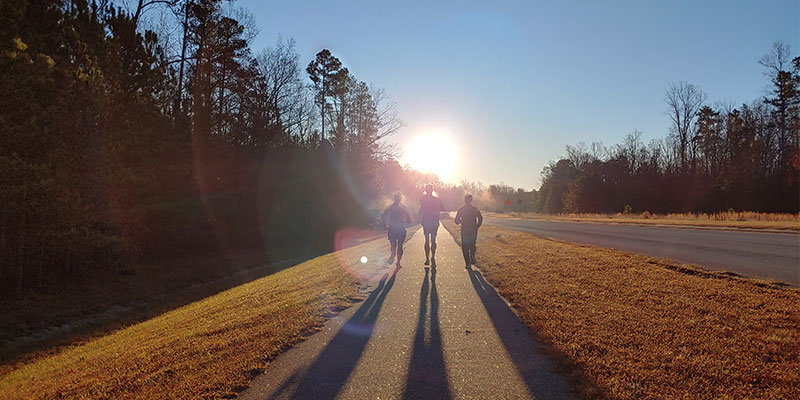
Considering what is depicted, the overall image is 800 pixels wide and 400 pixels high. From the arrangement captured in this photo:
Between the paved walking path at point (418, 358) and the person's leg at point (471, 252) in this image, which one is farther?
the person's leg at point (471, 252)

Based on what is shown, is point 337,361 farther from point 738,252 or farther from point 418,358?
point 738,252

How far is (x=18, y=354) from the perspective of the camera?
8898 millimetres

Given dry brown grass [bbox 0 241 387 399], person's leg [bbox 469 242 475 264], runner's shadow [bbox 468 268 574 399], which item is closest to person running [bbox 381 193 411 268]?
person's leg [bbox 469 242 475 264]

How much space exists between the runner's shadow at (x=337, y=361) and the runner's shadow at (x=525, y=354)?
166cm

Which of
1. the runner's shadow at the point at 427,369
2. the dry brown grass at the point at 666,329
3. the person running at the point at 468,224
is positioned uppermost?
the person running at the point at 468,224

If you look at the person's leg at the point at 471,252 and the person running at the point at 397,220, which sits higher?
the person running at the point at 397,220

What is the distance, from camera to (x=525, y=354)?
14.3 ft

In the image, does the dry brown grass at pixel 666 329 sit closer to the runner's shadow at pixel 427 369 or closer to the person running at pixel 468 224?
the runner's shadow at pixel 427 369

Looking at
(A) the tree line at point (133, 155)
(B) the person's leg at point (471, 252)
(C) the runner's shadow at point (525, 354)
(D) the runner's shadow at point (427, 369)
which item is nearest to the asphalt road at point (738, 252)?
(B) the person's leg at point (471, 252)

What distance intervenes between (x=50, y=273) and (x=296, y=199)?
554 inches

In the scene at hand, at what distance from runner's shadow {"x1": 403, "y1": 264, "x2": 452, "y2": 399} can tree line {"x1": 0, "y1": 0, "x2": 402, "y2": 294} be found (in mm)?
10784

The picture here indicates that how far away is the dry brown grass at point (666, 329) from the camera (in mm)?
3363

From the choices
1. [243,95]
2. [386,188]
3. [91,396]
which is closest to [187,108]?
[243,95]

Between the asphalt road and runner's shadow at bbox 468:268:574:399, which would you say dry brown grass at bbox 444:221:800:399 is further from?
the asphalt road
